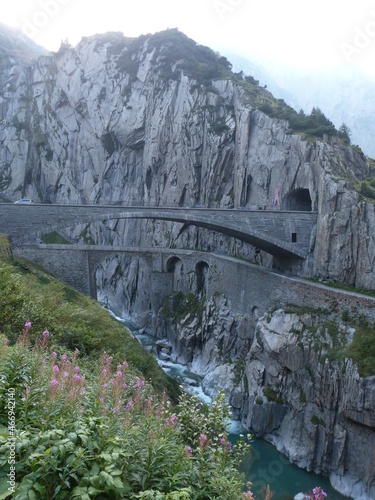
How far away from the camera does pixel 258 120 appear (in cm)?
3909

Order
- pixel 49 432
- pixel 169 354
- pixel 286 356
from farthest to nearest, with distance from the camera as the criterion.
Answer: pixel 169 354 < pixel 286 356 < pixel 49 432

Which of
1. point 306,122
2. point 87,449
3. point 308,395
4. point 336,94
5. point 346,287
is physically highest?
point 336,94

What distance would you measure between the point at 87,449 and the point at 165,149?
4889cm

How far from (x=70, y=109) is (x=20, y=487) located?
2832 inches

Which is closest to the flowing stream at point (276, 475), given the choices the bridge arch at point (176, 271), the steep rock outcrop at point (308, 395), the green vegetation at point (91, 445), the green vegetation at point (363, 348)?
the steep rock outcrop at point (308, 395)

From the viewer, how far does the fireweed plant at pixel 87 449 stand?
371 cm

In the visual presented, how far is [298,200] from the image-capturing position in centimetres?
3488

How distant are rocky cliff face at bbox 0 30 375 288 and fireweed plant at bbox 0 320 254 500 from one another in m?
20.2

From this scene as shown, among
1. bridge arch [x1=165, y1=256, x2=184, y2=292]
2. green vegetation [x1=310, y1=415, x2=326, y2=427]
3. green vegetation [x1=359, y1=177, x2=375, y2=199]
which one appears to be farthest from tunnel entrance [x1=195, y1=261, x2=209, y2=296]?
green vegetation [x1=310, y1=415, x2=326, y2=427]

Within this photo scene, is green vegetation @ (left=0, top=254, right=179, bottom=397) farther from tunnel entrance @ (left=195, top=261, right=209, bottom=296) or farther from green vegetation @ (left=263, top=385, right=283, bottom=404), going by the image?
tunnel entrance @ (left=195, top=261, right=209, bottom=296)

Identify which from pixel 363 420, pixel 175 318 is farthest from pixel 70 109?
pixel 363 420

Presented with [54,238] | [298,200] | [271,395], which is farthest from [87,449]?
[54,238]

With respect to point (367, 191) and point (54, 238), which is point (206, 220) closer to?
point (367, 191)

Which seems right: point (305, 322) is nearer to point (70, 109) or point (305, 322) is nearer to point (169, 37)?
point (169, 37)
